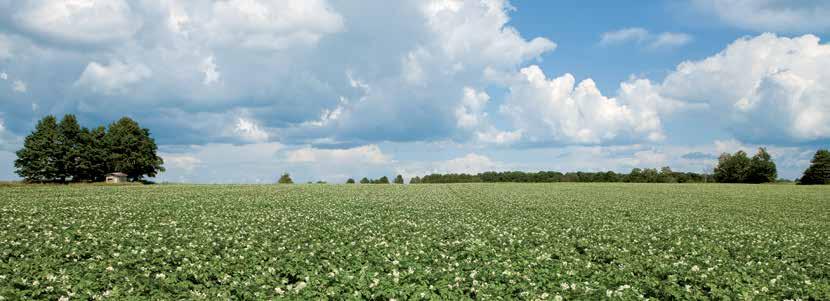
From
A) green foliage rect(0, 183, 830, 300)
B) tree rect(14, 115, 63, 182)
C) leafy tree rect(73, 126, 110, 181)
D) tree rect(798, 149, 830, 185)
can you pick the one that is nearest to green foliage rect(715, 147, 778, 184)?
tree rect(798, 149, 830, 185)

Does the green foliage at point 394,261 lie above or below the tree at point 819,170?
below

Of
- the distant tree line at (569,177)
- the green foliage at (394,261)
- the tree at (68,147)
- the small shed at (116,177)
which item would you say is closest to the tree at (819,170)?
the distant tree line at (569,177)

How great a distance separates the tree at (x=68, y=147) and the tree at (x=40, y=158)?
54 centimetres

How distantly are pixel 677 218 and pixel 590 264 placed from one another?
21519 mm

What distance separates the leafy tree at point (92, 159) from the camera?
92.6 meters

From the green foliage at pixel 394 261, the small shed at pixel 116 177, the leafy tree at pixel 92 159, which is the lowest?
the green foliage at pixel 394 261

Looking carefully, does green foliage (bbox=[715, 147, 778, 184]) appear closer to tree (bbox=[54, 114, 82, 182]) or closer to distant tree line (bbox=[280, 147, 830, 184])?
distant tree line (bbox=[280, 147, 830, 184])

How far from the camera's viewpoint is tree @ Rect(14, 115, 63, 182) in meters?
89.4

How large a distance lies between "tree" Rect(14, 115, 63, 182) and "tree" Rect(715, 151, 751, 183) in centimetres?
18190

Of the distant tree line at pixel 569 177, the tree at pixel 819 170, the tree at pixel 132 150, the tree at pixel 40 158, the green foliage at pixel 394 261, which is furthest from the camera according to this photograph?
the distant tree line at pixel 569 177

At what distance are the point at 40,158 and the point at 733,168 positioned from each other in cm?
18646

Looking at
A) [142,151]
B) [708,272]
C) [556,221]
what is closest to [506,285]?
[708,272]

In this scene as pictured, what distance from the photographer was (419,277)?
40.4 feet

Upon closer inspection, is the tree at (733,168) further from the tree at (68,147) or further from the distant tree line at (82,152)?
the tree at (68,147)
